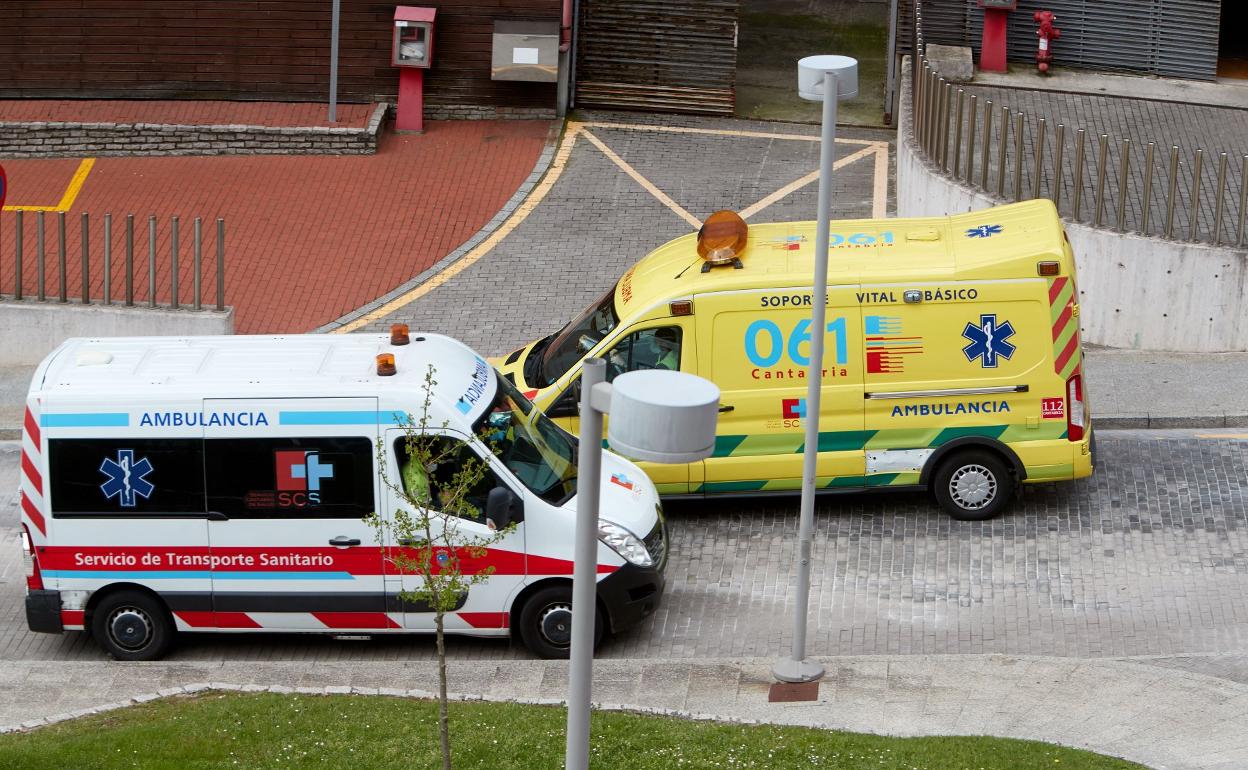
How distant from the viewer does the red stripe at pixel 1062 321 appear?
515 inches

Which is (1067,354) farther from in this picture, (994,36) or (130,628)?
(994,36)

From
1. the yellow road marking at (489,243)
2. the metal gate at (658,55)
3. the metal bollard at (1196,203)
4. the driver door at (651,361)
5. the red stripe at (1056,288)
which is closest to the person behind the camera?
the red stripe at (1056,288)

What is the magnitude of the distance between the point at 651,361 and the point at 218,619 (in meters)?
3.80

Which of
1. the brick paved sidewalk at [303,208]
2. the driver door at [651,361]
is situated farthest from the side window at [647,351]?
the brick paved sidewalk at [303,208]

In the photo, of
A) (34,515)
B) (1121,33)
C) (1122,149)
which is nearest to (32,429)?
(34,515)

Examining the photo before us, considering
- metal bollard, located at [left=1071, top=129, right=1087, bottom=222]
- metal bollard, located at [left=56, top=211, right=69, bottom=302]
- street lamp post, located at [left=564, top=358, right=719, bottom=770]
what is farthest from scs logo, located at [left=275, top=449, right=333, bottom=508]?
metal bollard, located at [left=1071, top=129, right=1087, bottom=222]

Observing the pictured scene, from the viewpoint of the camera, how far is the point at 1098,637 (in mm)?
11711

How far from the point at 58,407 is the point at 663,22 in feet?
48.8

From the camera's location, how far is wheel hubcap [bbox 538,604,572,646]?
459 inches

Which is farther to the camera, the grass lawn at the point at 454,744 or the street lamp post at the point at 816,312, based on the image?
the street lamp post at the point at 816,312

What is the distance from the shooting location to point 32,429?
11.6 metres

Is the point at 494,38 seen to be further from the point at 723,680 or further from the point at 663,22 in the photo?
the point at 723,680

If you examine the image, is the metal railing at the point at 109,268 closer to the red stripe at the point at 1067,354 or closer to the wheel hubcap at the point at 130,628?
the wheel hubcap at the point at 130,628

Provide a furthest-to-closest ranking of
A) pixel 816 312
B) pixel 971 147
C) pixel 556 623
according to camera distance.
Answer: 1. pixel 971 147
2. pixel 556 623
3. pixel 816 312
